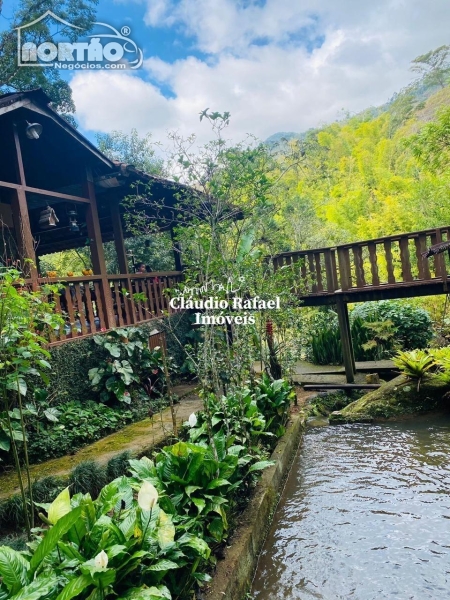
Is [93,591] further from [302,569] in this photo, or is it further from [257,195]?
[257,195]

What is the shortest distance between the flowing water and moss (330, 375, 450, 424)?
0.89 metres

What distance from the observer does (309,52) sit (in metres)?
21.2

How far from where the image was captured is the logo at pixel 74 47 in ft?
24.3

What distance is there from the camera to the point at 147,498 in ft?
6.40

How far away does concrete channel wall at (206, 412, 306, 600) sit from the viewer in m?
2.21

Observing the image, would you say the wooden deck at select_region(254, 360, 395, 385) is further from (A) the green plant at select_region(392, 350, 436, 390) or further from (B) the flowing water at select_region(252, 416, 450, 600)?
(B) the flowing water at select_region(252, 416, 450, 600)

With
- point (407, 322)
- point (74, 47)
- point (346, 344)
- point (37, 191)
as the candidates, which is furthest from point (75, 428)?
point (74, 47)

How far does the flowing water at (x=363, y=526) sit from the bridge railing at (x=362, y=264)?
270cm

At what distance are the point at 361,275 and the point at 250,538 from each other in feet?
17.2

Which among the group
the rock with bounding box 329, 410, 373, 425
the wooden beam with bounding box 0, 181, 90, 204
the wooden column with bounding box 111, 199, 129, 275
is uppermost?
the wooden beam with bounding box 0, 181, 90, 204

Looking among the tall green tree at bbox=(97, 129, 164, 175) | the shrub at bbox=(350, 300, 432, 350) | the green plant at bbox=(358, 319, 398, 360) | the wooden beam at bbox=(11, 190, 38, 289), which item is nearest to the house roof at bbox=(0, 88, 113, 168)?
the wooden beam at bbox=(11, 190, 38, 289)

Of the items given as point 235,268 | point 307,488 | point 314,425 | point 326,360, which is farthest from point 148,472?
point 326,360

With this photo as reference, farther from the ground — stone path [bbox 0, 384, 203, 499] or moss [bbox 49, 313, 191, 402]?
moss [bbox 49, 313, 191, 402]

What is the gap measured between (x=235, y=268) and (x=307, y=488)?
2.27 metres
